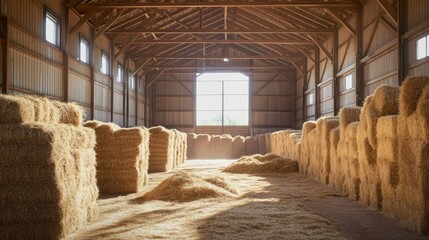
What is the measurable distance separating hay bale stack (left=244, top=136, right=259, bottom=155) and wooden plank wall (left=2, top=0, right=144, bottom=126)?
36.6 feet

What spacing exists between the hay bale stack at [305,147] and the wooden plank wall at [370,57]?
11.9 feet

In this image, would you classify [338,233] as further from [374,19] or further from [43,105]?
[374,19]

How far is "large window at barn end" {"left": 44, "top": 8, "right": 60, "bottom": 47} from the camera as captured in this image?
1861 centimetres

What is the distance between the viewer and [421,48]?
627 inches

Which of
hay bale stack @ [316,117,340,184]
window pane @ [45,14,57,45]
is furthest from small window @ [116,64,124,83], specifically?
hay bale stack @ [316,117,340,184]

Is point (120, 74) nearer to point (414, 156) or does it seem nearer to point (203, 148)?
point (203, 148)

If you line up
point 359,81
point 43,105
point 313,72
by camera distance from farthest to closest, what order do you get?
point 313,72, point 359,81, point 43,105

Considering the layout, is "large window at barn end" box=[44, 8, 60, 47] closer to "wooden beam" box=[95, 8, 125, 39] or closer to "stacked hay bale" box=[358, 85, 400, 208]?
"wooden beam" box=[95, 8, 125, 39]

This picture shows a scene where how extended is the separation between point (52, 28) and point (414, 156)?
53.0 feet

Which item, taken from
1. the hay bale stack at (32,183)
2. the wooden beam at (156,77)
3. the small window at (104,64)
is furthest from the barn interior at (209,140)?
the wooden beam at (156,77)

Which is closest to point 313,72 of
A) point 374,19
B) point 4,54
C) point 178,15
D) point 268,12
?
point 268,12

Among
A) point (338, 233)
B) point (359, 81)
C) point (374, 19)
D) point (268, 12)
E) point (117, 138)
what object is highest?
point (268, 12)

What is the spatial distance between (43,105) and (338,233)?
5.08m

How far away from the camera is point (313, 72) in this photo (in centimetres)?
3341
